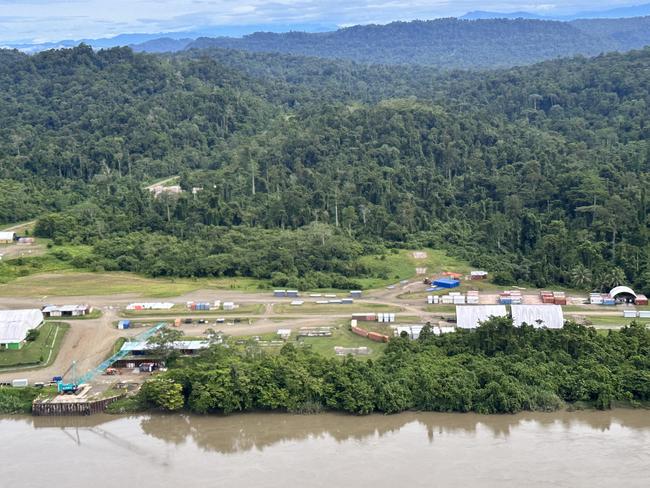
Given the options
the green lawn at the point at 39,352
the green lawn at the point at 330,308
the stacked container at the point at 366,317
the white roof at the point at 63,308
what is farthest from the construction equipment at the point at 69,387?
the stacked container at the point at 366,317

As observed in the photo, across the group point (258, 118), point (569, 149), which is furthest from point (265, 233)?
point (258, 118)

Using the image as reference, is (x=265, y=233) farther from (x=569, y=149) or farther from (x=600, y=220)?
(x=569, y=149)

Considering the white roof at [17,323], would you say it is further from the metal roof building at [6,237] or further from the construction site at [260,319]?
the metal roof building at [6,237]

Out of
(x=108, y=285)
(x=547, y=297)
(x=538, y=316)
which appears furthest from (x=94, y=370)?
(x=547, y=297)

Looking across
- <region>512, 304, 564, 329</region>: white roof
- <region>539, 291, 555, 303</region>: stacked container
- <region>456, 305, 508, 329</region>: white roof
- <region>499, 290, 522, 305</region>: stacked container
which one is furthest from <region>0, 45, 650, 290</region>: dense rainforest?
<region>456, 305, 508, 329</region>: white roof

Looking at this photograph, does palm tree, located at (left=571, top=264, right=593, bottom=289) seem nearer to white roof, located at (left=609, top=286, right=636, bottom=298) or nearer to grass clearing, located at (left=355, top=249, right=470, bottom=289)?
white roof, located at (left=609, top=286, right=636, bottom=298)
